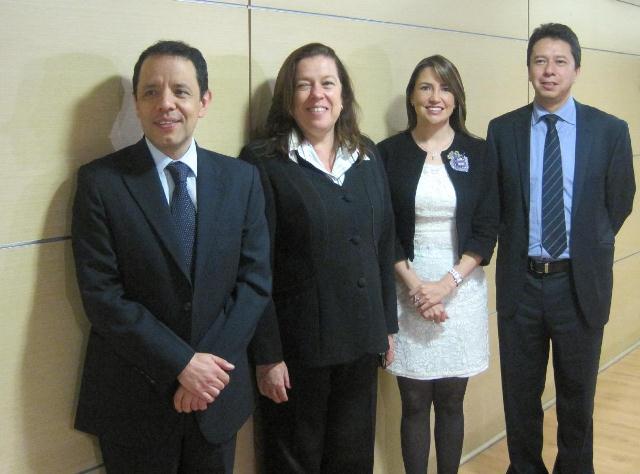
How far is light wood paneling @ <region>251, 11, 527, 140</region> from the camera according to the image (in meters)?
2.56

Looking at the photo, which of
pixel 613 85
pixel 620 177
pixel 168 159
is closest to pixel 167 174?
pixel 168 159

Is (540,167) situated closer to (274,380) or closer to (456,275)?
(456,275)

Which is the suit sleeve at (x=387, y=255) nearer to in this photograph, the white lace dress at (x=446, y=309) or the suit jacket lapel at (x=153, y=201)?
the white lace dress at (x=446, y=309)

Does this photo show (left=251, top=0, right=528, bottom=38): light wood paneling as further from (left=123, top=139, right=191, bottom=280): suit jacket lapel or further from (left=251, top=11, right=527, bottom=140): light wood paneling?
(left=123, top=139, right=191, bottom=280): suit jacket lapel

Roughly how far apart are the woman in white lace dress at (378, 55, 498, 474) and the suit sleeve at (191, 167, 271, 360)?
0.81 meters

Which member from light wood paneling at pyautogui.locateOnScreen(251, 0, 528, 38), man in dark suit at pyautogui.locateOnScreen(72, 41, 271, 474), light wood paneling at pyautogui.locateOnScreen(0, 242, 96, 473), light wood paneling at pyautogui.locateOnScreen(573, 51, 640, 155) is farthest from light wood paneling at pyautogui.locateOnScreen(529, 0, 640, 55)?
light wood paneling at pyautogui.locateOnScreen(0, 242, 96, 473)

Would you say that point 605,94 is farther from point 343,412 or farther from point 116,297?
point 116,297

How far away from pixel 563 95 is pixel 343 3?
942 mm

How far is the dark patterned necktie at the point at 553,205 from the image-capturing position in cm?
281

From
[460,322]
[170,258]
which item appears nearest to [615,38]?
[460,322]

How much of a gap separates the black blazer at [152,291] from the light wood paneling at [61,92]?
Result: 13cm

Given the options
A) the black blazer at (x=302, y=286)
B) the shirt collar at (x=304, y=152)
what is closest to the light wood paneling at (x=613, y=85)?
the shirt collar at (x=304, y=152)

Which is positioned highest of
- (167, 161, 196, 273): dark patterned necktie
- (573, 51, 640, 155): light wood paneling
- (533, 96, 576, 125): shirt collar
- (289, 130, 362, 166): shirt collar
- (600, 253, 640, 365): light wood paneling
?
Result: (573, 51, 640, 155): light wood paneling

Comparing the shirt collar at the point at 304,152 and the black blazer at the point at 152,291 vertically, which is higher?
the shirt collar at the point at 304,152
